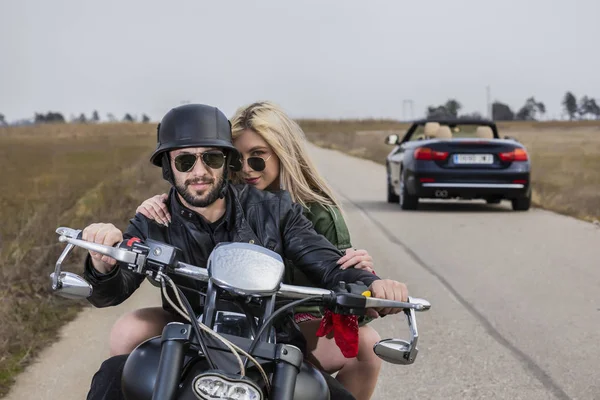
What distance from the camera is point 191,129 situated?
2975 millimetres

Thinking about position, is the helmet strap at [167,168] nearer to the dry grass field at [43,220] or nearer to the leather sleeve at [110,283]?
the leather sleeve at [110,283]

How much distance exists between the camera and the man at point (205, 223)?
2.91 metres

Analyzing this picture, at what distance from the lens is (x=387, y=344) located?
2607 millimetres

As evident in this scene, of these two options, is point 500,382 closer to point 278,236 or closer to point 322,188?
point 322,188

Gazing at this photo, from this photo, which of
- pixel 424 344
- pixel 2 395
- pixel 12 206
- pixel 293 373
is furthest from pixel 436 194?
pixel 293 373

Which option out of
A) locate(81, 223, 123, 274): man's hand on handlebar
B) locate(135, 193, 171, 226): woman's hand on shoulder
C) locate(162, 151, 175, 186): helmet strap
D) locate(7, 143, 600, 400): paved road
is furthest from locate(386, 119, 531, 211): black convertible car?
locate(81, 223, 123, 274): man's hand on handlebar

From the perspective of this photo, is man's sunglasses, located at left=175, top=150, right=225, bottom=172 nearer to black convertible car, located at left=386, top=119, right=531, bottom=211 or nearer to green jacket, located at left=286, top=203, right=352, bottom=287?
green jacket, located at left=286, top=203, right=352, bottom=287

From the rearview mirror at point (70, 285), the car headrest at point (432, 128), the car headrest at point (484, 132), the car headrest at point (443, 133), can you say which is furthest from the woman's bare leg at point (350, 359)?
the car headrest at point (484, 132)

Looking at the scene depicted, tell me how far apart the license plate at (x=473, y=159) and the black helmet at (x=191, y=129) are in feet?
41.3

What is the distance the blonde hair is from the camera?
13.9 ft

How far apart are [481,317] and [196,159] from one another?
502cm

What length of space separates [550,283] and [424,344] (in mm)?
2653

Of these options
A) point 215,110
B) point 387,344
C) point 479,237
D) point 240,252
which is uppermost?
point 215,110

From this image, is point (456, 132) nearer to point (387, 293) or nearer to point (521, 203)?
point (521, 203)
